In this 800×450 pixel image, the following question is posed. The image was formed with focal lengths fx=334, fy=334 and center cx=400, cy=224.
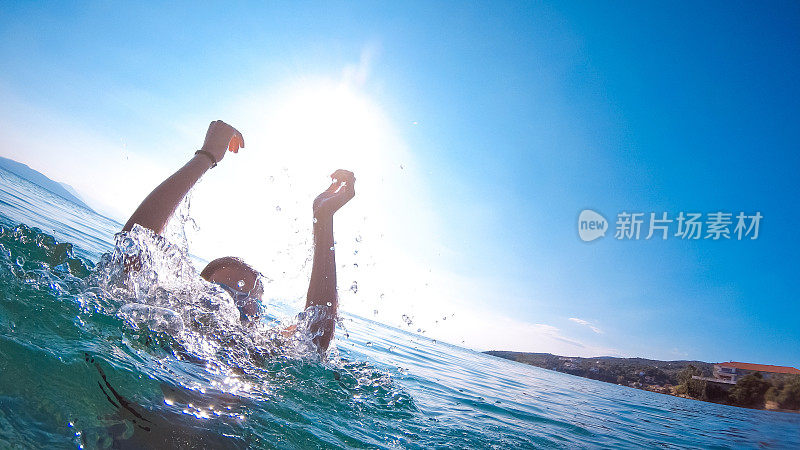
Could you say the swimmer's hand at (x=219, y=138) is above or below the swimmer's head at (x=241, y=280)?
above

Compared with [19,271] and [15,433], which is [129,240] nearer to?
[15,433]

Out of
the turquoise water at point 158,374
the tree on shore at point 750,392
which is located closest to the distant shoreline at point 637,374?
the tree on shore at point 750,392

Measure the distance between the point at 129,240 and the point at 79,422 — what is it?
3.17 feet

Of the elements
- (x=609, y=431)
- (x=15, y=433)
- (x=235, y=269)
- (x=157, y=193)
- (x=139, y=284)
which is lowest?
(x=609, y=431)

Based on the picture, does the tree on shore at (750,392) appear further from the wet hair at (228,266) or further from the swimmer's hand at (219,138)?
the swimmer's hand at (219,138)

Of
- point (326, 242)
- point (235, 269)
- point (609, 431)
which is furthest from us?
point (609, 431)

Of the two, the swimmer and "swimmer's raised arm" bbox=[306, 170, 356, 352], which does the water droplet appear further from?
"swimmer's raised arm" bbox=[306, 170, 356, 352]

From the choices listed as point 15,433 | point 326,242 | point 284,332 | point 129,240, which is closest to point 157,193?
point 129,240

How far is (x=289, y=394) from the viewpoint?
115 inches

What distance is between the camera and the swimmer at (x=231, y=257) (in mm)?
2184

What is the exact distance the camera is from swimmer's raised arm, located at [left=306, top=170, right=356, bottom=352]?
254 centimetres

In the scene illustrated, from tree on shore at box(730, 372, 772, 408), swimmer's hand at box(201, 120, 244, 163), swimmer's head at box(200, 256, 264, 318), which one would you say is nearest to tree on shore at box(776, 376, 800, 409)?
tree on shore at box(730, 372, 772, 408)

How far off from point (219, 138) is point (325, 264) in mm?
1409

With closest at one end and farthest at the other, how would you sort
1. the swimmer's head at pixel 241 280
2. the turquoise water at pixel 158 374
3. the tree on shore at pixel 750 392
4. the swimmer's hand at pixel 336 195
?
the turquoise water at pixel 158 374 < the swimmer's hand at pixel 336 195 < the swimmer's head at pixel 241 280 < the tree on shore at pixel 750 392
